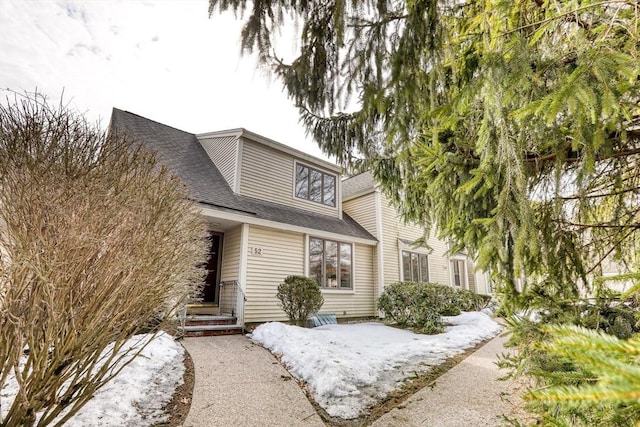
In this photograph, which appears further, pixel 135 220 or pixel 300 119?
pixel 300 119

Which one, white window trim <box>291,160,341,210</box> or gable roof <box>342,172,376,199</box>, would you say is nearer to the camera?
white window trim <box>291,160,341,210</box>

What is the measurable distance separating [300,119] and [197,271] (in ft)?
10.3

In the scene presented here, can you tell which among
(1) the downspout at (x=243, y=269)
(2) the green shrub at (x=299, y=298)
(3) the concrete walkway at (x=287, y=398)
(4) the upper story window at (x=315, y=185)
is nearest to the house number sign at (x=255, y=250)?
(1) the downspout at (x=243, y=269)

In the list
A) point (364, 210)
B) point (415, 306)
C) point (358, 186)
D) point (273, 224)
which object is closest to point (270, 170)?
point (273, 224)

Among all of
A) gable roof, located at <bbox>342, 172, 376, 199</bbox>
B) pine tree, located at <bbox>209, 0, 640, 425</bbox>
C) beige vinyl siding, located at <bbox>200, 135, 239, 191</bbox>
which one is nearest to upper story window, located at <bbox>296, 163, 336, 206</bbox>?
gable roof, located at <bbox>342, 172, 376, 199</bbox>

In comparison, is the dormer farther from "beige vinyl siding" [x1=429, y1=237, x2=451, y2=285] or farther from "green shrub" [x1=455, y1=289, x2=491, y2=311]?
"green shrub" [x1=455, y1=289, x2=491, y2=311]

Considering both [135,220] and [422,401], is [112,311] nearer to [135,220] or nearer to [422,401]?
[135,220]

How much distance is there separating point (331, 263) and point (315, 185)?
3278 mm

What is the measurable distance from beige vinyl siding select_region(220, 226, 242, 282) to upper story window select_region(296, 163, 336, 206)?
3185 millimetres

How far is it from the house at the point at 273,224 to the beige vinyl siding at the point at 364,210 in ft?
0.17

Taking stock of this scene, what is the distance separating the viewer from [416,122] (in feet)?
10.8

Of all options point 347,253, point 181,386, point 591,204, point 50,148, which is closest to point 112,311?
point 50,148

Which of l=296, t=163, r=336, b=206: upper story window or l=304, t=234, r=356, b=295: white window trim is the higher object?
l=296, t=163, r=336, b=206: upper story window

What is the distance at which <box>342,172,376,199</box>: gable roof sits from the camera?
48.7 feet
